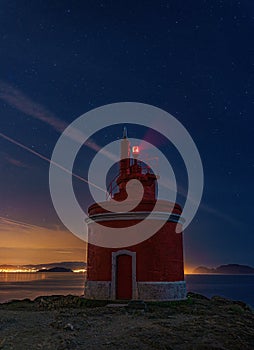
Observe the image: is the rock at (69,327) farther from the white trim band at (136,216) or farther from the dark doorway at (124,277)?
the white trim band at (136,216)

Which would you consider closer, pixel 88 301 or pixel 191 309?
pixel 191 309

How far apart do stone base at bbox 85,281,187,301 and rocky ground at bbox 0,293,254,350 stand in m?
1.58

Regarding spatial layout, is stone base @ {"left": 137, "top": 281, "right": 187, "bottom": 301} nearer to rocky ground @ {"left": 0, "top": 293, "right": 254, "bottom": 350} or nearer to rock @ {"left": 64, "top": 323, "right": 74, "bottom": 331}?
rocky ground @ {"left": 0, "top": 293, "right": 254, "bottom": 350}

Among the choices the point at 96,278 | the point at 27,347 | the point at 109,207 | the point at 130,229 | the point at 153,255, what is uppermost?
the point at 109,207

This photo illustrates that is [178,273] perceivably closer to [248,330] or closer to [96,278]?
[96,278]

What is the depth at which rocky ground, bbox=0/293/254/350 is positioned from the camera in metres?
9.60

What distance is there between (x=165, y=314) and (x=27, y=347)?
22.0 ft

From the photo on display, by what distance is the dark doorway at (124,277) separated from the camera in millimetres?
17750

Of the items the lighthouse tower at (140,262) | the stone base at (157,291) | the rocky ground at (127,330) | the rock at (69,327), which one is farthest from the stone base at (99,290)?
the rock at (69,327)

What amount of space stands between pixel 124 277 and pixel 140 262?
1.13 metres

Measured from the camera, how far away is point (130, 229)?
18438mm

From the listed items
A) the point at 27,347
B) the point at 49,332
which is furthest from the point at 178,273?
the point at 27,347

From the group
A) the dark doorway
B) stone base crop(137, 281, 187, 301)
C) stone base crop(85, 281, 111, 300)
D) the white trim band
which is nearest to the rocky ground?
stone base crop(137, 281, 187, 301)

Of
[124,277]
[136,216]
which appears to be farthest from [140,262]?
[136,216]
